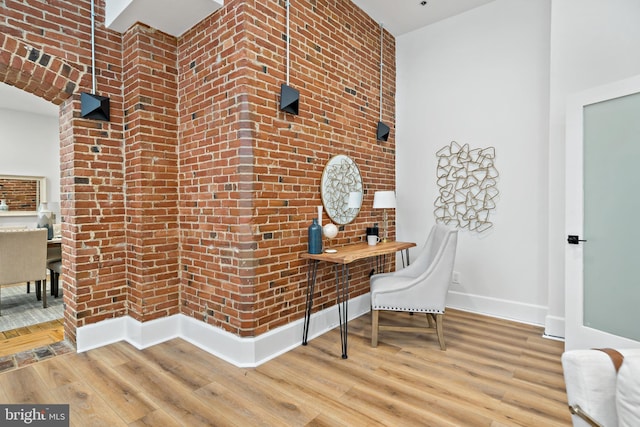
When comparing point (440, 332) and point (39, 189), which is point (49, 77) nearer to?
point (440, 332)

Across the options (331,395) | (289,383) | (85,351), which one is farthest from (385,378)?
(85,351)

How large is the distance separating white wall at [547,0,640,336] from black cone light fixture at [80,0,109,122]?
12.9 ft

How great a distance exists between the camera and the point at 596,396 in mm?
1003

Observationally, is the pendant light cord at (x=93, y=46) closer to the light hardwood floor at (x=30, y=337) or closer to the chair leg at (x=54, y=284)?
the light hardwood floor at (x=30, y=337)

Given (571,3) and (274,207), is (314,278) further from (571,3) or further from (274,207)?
(571,3)

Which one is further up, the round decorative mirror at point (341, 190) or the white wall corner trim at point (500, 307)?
the round decorative mirror at point (341, 190)

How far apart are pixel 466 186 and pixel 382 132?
1.14 m

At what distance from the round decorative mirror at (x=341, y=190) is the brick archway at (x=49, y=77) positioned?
2.15 meters

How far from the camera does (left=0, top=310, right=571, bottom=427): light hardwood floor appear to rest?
1.87 meters

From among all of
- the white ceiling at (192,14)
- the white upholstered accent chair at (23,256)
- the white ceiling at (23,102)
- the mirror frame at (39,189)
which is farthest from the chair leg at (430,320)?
the mirror frame at (39,189)

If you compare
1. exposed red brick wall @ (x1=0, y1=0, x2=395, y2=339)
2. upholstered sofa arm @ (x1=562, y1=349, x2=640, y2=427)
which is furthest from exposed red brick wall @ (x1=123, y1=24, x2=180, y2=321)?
upholstered sofa arm @ (x1=562, y1=349, x2=640, y2=427)

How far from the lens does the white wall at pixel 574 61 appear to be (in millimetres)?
2658

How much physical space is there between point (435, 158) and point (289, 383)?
2967 mm

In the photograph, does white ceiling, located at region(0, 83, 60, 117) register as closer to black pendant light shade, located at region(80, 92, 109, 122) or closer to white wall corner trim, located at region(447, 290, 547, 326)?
black pendant light shade, located at region(80, 92, 109, 122)
